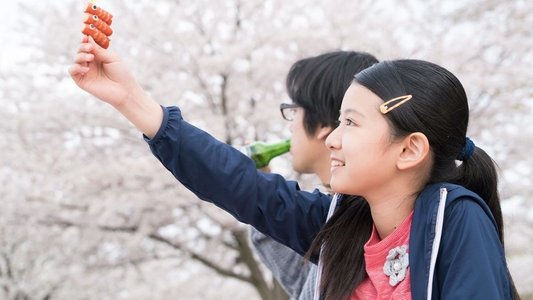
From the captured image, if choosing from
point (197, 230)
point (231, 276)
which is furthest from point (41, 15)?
point (231, 276)

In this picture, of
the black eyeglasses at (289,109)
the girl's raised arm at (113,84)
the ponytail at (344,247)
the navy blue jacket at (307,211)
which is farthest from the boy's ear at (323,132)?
the girl's raised arm at (113,84)

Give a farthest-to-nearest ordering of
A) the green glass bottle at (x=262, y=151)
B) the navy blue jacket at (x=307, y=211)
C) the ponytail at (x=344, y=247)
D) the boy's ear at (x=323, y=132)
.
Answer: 1. the green glass bottle at (x=262, y=151)
2. the boy's ear at (x=323, y=132)
3. the ponytail at (x=344, y=247)
4. the navy blue jacket at (x=307, y=211)

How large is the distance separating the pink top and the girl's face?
0.38 ft

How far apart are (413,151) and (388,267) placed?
0.25 meters

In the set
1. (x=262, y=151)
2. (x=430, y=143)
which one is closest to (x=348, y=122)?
(x=430, y=143)

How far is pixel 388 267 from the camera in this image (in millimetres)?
1347

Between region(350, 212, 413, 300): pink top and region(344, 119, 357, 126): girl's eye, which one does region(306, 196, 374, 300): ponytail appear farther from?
region(344, 119, 357, 126): girl's eye

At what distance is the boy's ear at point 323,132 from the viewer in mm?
1968

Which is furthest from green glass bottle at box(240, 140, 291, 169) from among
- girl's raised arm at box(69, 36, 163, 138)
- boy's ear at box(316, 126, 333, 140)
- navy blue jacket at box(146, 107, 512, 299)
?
girl's raised arm at box(69, 36, 163, 138)

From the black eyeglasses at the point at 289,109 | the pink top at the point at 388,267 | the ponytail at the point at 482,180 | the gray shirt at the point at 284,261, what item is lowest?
the pink top at the point at 388,267

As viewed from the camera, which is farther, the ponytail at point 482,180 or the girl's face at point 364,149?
the ponytail at point 482,180

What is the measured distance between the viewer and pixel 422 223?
1271mm

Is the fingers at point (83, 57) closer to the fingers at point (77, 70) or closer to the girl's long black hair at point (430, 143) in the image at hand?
the fingers at point (77, 70)

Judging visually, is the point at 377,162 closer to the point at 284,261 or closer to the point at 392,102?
the point at 392,102
